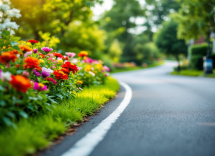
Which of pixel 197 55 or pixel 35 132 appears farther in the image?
pixel 197 55

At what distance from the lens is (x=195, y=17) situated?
1997 centimetres

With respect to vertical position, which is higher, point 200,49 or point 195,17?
point 195,17

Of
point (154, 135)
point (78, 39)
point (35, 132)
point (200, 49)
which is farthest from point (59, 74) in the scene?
point (200, 49)

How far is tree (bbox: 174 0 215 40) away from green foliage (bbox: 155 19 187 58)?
928cm

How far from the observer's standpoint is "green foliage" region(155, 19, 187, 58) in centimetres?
3088

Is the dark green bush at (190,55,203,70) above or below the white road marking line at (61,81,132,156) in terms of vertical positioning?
above

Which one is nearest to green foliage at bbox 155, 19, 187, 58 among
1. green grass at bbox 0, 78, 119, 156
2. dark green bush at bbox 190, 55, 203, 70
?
dark green bush at bbox 190, 55, 203, 70

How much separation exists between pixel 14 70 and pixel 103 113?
2020mm

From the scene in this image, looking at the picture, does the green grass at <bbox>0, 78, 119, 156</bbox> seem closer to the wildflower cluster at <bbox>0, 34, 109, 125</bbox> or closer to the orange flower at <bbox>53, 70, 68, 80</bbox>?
the wildflower cluster at <bbox>0, 34, 109, 125</bbox>

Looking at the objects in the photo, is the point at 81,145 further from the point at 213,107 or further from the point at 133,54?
the point at 133,54

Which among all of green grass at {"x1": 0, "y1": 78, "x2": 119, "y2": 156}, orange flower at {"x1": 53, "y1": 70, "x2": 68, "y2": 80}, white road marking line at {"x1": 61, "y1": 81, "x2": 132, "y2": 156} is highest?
orange flower at {"x1": 53, "y1": 70, "x2": 68, "y2": 80}

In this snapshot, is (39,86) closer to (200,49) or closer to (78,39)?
(78,39)

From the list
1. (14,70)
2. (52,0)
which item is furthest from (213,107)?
(52,0)

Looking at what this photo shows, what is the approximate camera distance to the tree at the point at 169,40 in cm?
3088
